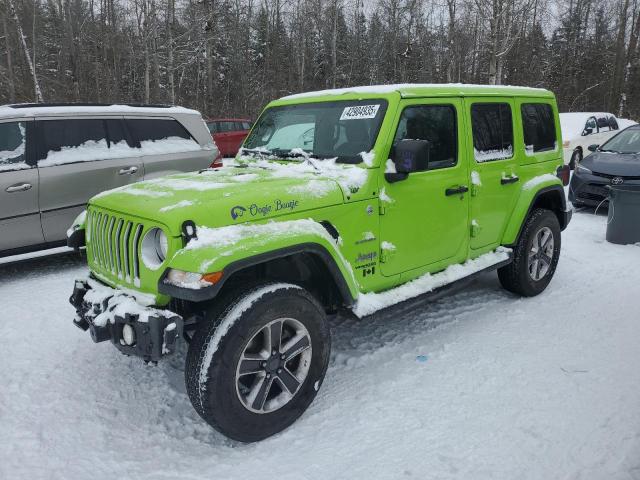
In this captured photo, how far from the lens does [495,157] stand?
Result: 4.47m

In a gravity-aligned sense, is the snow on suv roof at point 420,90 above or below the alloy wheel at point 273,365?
above

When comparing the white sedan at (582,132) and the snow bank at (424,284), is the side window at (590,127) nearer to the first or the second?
the white sedan at (582,132)

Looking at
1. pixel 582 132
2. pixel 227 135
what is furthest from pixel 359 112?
pixel 227 135

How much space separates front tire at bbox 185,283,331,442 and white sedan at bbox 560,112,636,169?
41.8 ft

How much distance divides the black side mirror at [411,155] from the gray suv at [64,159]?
13.0ft

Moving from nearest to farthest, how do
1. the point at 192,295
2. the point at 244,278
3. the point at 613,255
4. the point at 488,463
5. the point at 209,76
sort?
1. the point at 192,295
2. the point at 488,463
3. the point at 244,278
4. the point at 613,255
5. the point at 209,76

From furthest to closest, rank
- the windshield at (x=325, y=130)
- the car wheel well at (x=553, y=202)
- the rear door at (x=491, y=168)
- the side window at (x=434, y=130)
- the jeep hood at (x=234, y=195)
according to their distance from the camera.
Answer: the car wheel well at (x=553, y=202) < the rear door at (x=491, y=168) < the side window at (x=434, y=130) < the windshield at (x=325, y=130) < the jeep hood at (x=234, y=195)

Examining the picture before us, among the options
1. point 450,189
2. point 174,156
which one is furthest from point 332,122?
point 174,156

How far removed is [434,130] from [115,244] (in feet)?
8.15

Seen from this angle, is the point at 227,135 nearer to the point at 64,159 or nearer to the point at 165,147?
the point at 165,147

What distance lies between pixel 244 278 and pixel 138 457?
1.17 metres

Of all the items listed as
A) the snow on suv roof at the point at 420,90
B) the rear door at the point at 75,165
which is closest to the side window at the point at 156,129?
the rear door at the point at 75,165

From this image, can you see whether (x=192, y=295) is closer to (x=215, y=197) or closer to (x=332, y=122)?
(x=215, y=197)

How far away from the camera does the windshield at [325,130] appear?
3604 mm
